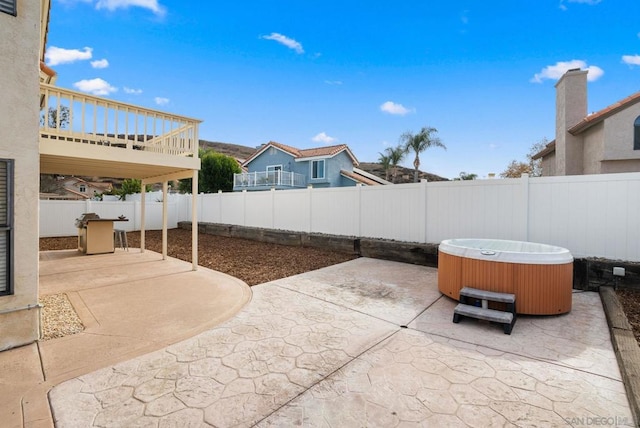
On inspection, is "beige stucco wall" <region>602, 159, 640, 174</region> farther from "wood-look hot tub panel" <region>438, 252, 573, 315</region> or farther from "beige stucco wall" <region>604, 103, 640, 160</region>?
"wood-look hot tub panel" <region>438, 252, 573, 315</region>

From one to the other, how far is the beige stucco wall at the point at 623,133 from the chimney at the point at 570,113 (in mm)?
1544

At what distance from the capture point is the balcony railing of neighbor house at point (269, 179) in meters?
21.7

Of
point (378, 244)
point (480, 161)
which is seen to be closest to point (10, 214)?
point (378, 244)

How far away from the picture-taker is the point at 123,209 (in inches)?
546

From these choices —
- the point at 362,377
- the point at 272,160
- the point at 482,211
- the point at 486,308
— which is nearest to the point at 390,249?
the point at 482,211

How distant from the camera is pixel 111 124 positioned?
17.3ft

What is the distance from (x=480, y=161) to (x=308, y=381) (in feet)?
84.6

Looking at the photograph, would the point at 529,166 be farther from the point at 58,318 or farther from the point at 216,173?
the point at 58,318

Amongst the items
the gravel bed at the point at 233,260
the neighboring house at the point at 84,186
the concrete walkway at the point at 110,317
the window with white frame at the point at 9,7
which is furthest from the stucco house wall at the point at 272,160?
the neighboring house at the point at 84,186

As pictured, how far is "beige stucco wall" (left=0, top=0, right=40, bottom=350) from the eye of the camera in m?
2.92

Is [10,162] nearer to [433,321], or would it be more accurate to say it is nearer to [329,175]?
[433,321]

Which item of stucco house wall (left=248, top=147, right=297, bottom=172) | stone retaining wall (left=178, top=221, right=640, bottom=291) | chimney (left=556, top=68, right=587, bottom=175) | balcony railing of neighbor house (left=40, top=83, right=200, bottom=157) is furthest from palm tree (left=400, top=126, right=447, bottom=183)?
balcony railing of neighbor house (left=40, top=83, right=200, bottom=157)

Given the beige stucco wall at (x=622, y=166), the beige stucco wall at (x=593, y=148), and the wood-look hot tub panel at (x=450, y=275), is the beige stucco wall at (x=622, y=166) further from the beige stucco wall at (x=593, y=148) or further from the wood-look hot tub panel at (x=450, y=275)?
the wood-look hot tub panel at (x=450, y=275)

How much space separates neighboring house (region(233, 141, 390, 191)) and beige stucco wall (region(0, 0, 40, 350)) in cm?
1829
